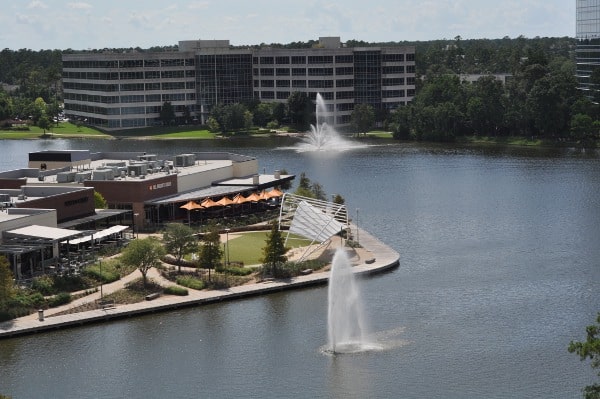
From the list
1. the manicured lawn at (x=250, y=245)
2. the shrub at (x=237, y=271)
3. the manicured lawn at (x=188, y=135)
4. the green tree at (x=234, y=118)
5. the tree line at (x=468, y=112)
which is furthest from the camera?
the green tree at (x=234, y=118)

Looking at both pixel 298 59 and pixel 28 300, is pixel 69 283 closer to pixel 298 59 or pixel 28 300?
pixel 28 300

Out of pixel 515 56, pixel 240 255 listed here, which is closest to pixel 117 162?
pixel 240 255

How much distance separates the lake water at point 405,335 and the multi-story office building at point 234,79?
68.9 m

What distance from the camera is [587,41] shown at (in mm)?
129000

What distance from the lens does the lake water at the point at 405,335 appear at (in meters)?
41.1

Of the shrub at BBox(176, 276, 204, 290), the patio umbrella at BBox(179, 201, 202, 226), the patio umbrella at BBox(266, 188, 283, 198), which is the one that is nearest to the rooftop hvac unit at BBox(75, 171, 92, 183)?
the patio umbrella at BBox(179, 201, 202, 226)

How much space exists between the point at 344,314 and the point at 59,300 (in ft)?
42.6

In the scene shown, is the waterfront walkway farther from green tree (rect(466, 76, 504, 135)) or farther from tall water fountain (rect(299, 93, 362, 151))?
green tree (rect(466, 76, 504, 135))

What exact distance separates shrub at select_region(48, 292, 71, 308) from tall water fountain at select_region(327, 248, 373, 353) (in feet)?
38.7

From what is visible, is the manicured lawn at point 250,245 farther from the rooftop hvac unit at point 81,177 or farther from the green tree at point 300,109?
the green tree at point 300,109

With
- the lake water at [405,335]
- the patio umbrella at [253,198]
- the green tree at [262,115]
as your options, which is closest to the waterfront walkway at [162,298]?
the lake water at [405,335]

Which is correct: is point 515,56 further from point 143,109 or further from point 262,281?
point 262,281

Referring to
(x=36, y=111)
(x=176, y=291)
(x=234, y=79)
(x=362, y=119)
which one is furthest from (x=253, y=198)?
(x=36, y=111)

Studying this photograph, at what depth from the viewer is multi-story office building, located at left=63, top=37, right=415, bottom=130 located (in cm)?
14112
